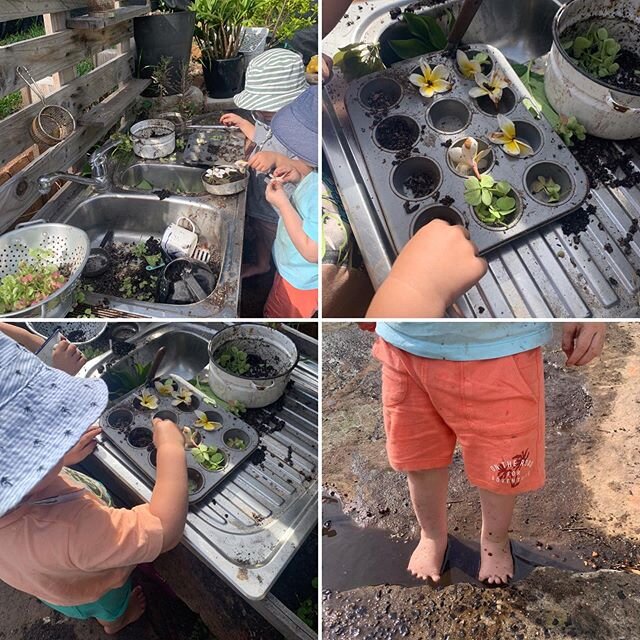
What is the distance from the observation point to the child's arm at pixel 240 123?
97cm

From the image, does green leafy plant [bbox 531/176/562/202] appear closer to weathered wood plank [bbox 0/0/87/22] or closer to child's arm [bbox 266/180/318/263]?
child's arm [bbox 266/180/318/263]

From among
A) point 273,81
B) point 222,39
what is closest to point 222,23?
point 222,39

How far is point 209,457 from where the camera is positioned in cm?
87

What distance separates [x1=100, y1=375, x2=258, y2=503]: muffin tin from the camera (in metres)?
0.84

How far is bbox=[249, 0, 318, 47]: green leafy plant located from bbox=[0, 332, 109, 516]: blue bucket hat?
1.73ft

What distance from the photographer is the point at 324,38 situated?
0.66 m

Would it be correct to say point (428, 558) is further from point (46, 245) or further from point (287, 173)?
point (46, 245)

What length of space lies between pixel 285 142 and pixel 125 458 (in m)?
0.54

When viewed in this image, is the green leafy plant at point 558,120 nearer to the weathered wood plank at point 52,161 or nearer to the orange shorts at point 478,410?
the orange shorts at point 478,410

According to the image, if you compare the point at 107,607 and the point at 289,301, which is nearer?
the point at 289,301

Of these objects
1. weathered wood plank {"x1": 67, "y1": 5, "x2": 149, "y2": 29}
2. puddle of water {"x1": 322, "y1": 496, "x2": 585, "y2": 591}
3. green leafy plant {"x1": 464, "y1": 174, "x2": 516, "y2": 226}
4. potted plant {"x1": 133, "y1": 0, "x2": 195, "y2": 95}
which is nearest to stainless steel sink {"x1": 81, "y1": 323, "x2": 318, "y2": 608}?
puddle of water {"x1": 322, "y1": 496, "x2": 585, "y2": 591}

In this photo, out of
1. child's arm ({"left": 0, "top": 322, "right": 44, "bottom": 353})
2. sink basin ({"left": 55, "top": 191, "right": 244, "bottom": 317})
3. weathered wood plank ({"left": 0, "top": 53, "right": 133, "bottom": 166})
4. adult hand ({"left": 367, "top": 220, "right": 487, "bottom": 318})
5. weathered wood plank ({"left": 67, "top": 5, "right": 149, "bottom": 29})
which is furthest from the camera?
weathered wood plank ({"left": 67, "top": 5, "right": 149, "bottom": 29})

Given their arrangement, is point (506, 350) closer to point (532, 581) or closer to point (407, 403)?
point (407, 403)

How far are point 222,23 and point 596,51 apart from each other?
59cm
